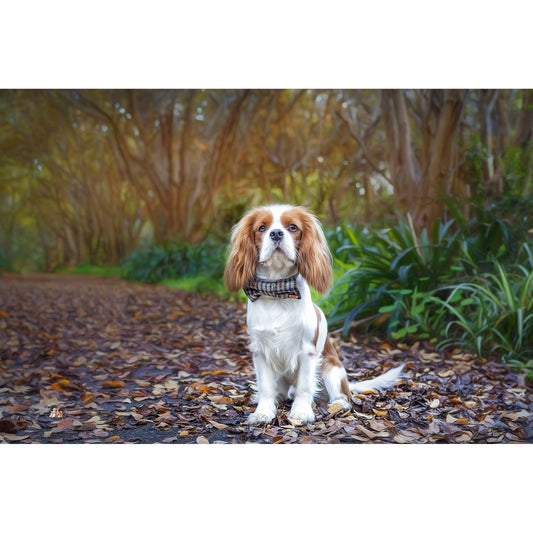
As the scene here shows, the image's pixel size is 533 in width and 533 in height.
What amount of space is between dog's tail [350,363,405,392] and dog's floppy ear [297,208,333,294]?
68cm

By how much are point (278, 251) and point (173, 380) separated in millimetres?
1297

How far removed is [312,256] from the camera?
2.49 m

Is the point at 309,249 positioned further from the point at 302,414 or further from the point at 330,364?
the point at 302,414

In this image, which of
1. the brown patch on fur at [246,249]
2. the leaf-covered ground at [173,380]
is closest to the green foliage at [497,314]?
the leaf-covered ground at [173,380]

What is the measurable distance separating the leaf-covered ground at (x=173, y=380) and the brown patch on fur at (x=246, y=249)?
2.17ft

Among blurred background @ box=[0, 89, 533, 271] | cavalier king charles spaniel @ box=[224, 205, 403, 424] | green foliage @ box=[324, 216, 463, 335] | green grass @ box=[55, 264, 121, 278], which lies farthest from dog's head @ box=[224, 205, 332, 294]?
green grass @ box=[55, 264, 121, 278]

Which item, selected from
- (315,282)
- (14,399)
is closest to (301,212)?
(315,282)

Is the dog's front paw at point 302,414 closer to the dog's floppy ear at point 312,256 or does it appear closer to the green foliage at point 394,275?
the dog's floppy ear at point 312,256

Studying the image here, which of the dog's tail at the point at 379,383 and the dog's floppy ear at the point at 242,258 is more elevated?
the dog's floppy ear at the point at 242,258

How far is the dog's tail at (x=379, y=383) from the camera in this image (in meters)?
2.94

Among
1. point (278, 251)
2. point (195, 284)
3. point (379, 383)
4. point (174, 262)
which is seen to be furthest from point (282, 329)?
point (174, 262)

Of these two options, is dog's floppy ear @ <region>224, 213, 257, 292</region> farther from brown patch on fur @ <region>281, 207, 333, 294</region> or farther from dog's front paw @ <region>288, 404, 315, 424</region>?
dog's front paw @ <region>288, 404, 315, 424</region>

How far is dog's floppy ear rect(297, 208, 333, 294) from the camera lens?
2.49 m

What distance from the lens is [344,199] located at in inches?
169
